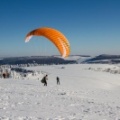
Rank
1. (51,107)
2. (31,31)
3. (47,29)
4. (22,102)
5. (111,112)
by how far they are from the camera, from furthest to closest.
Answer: (31,31)
(47,29)
(22,102)
(51,107)
(111,112)

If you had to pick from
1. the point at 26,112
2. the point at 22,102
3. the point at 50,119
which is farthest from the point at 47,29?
the point at 50,119

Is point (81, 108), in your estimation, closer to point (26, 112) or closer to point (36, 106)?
point (36, 106)

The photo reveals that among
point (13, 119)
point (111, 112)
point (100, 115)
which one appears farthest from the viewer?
point (111, 112)

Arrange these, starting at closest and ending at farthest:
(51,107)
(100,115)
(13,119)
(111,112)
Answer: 1. (13,119)
2. (100,115)
3. (111,112)
4. (51,107)

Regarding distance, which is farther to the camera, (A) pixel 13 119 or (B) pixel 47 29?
(B) pixel 47 29

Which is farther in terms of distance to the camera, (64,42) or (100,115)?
(64,42)

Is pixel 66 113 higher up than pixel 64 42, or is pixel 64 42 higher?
pixel 64 42

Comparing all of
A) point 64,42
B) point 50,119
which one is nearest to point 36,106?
point 50,119

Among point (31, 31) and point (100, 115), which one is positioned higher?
point (31, 31)

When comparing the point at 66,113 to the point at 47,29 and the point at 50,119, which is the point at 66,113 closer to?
the point at 50,119

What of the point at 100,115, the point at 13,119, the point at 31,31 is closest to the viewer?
the point at 13,119
